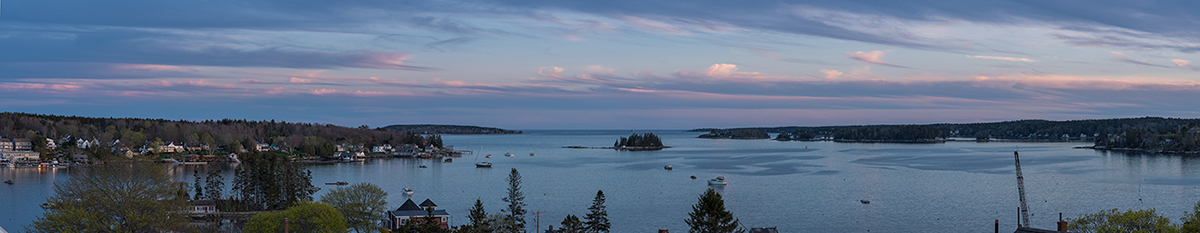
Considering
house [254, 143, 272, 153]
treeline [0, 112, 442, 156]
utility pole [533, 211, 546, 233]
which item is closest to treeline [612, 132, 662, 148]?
treeline [0, 112, 442, 156]

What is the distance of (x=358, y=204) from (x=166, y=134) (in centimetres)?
11866

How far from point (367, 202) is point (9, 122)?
129m

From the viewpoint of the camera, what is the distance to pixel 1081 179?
74.8m

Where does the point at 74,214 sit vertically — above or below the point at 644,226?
above

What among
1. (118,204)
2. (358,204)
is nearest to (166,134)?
(358,204)

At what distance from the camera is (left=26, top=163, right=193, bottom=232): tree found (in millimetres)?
22469

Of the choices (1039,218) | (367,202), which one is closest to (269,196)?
(367,202)

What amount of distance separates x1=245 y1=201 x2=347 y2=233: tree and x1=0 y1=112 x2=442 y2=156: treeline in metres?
99.3

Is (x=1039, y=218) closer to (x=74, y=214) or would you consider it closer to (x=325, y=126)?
(x=74, y=214)

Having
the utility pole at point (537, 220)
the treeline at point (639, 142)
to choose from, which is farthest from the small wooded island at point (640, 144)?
the utility pole at point (537, 220)

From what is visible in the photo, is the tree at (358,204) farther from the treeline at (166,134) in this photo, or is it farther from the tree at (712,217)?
the treeline at (166,134)

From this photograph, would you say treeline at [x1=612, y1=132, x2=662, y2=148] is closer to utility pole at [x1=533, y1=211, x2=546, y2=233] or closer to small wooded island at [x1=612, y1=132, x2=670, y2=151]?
small wooded island at [x1=612, y1=132, x2=670, y2=151]

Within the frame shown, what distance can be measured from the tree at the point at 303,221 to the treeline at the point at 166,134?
99269 mm

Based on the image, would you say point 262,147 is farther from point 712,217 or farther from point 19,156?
point 712,217
